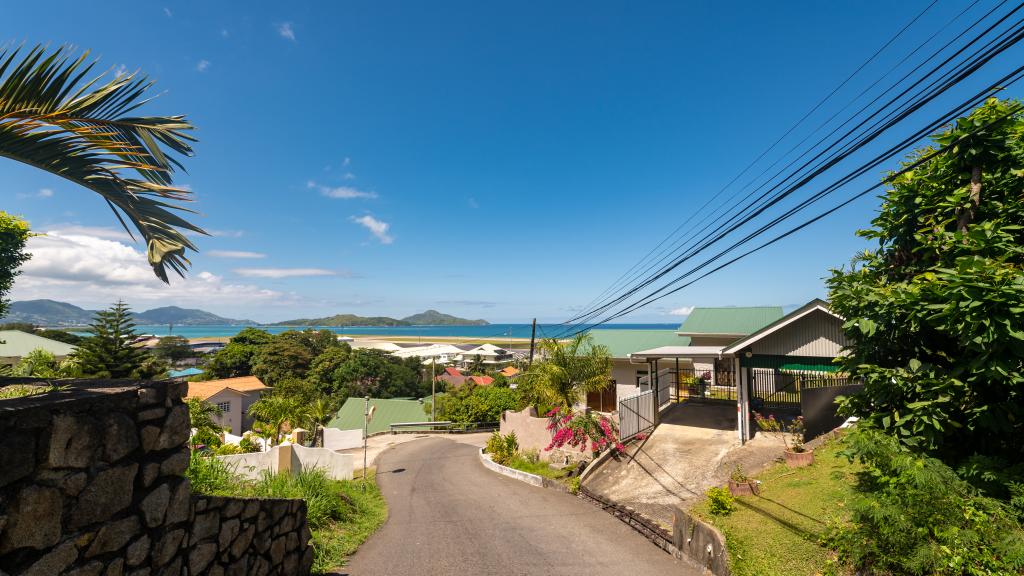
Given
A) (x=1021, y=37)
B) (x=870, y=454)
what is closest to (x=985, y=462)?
(x=870, y=454)

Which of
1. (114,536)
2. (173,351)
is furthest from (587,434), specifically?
(173,351)

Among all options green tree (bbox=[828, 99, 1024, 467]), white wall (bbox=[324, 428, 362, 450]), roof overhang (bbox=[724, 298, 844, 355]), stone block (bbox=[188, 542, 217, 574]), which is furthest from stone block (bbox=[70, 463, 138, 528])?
white wall (bbox=[324, 428, 362, 450])

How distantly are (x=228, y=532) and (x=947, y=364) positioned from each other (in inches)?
396

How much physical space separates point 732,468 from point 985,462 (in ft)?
22.9

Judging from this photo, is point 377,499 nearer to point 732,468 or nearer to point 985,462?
point 732,468

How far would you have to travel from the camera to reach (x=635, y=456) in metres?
14.4

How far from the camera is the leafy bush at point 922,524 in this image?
16.0 feet

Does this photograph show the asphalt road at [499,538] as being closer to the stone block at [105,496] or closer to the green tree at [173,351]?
the stone block at [105,496]

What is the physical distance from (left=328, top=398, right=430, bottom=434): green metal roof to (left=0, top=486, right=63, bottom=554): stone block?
3362cm

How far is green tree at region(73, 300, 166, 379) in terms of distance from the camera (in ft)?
72.3

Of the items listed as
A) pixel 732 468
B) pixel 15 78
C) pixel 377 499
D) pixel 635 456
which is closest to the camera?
pixel 15 78

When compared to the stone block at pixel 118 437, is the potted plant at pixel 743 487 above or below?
below

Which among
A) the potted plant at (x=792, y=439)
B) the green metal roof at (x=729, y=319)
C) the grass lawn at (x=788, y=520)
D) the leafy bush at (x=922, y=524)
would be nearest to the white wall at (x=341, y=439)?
the green metal roof at (x=729, y=319)

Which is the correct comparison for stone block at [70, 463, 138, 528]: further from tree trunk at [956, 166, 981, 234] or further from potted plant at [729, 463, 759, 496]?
potted plant at [729, 463, 759, 496]
